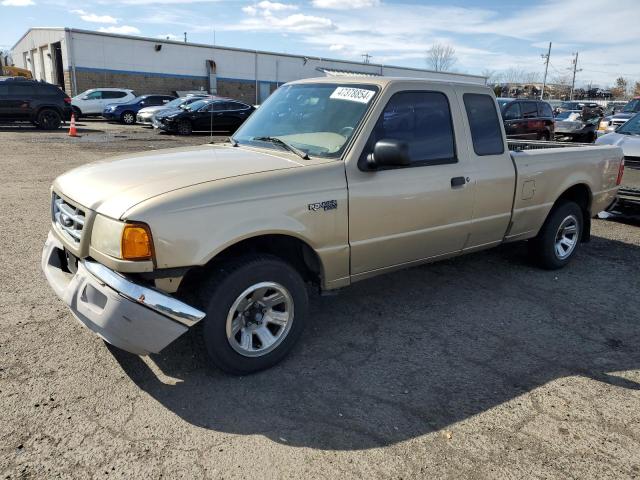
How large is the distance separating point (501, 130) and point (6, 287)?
474 cm

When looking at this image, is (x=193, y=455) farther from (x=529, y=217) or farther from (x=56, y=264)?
(x=529, y=217)

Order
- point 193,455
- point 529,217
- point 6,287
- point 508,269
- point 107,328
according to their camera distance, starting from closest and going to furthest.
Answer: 1. point 193,455
2. point 107,328
3. point 6,287
4. point 529,217
5. point 508,269

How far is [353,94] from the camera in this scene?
3969mm

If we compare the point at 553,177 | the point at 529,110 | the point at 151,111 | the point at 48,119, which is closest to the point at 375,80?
the point at 553,177

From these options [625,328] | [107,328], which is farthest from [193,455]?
[625,328]

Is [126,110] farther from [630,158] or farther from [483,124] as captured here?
[483,124]

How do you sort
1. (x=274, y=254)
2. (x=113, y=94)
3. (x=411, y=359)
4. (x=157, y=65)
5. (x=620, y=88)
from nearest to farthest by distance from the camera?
(x=274, y=254), (x=411, y=359), (x=113, y=94), (x=157, y=65), (x=620, y=88)

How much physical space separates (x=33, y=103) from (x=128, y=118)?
6210 mm

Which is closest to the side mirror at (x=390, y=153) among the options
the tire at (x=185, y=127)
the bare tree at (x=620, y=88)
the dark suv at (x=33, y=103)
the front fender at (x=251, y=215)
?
the front fender at (x=251, y=215)

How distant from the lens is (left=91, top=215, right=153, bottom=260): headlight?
280cm

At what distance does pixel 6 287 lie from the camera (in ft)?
14.9

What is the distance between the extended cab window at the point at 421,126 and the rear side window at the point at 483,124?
11.4 inches

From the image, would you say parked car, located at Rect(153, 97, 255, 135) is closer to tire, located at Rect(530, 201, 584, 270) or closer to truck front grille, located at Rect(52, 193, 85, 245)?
tire, located at Rect(530, 201, 584, 270)

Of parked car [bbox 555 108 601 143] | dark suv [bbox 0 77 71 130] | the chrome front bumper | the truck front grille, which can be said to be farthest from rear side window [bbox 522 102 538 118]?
dark suv [bbox 0 77 71 130]
